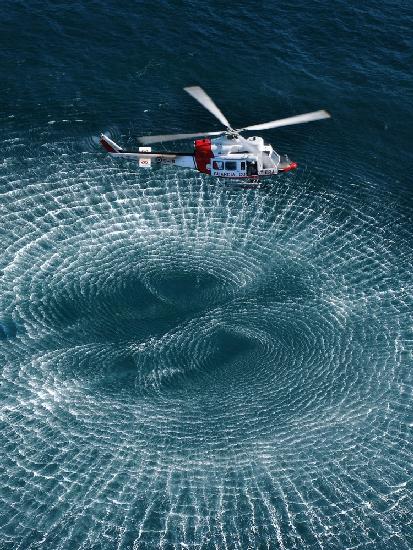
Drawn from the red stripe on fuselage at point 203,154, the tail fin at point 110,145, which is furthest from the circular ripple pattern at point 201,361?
the red stripe on fuselage at point 203,154

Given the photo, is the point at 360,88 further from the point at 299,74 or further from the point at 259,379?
the point at 259,379

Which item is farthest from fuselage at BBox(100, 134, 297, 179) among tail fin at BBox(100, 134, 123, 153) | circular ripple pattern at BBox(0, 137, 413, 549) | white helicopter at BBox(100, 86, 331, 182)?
circular ripple pattern at BBox(0, 137, 413, 549)

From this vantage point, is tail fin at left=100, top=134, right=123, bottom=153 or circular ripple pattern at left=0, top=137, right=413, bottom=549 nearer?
circular ripple pattern at left=0, top=137, right=413, bottom=549

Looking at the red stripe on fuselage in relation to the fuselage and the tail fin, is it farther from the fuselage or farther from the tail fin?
the tail fin

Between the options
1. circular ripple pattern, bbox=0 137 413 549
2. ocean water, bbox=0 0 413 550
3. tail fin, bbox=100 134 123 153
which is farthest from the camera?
tail fin, bbox=100 134 123 153

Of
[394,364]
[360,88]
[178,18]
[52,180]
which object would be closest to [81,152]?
[52,180]

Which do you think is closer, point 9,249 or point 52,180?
point 9,249

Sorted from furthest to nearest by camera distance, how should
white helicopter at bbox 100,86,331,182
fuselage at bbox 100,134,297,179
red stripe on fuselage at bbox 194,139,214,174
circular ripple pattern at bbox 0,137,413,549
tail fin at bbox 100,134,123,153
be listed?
tail fin at bbox 100,134,123,153 < red stripe on fuselage at bbox 194,139,214,174 < fuselage at bbox 100,134,297,179 < white helicopter at bbox 100,86,331,182 < circular ripple pattern at bbox 0,137,413,549

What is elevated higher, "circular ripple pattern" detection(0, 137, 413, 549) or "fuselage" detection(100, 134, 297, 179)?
"fuselage" detection(100, 134, 297, 179)

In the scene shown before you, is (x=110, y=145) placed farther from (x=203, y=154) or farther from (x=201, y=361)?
(x=201, y=361)
